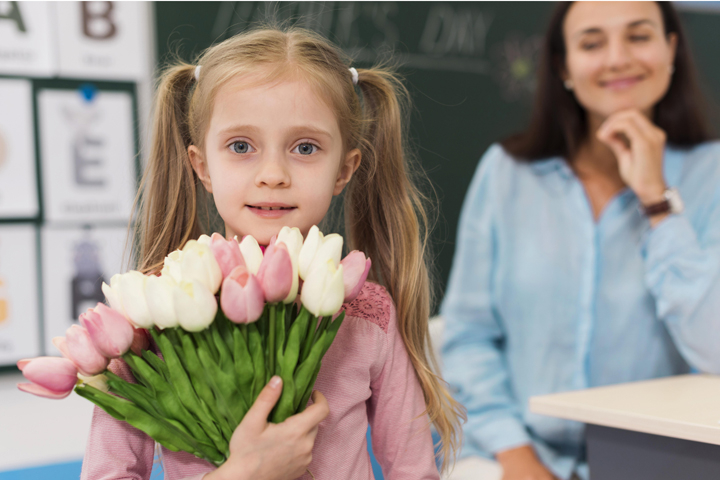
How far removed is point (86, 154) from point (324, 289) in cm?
174

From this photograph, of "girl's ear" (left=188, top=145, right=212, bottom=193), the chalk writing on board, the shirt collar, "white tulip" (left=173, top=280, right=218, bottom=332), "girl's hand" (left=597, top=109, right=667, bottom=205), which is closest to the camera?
"white tulip" (left=173, top=280, right=218, bottom=332)

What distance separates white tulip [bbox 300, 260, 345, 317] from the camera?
62 centimetres

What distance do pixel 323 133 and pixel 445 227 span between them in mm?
2045

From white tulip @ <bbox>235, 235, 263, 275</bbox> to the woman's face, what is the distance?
1.34 m

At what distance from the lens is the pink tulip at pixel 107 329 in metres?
0.61

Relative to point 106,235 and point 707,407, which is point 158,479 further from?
point 106,235

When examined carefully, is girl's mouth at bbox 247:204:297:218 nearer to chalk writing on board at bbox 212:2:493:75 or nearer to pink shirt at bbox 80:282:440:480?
pink shirt at bbox 80:282:440:480

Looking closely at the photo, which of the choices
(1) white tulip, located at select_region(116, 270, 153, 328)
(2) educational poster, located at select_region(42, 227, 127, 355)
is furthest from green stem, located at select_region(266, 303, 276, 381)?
(2) educational poster, located at select_region(42, 227, 127, 355)

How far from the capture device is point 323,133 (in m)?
0.83

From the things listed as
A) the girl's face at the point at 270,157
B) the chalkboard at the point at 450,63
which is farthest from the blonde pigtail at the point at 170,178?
the chalkboard at the point at 450,63

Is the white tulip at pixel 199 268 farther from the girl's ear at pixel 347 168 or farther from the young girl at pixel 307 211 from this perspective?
the girl's ear at pixel 347 168

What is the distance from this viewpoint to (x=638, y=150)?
1.61 metres

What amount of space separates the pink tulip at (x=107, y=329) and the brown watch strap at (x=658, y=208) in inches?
53.1

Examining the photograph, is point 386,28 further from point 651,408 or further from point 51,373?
point 51,373
